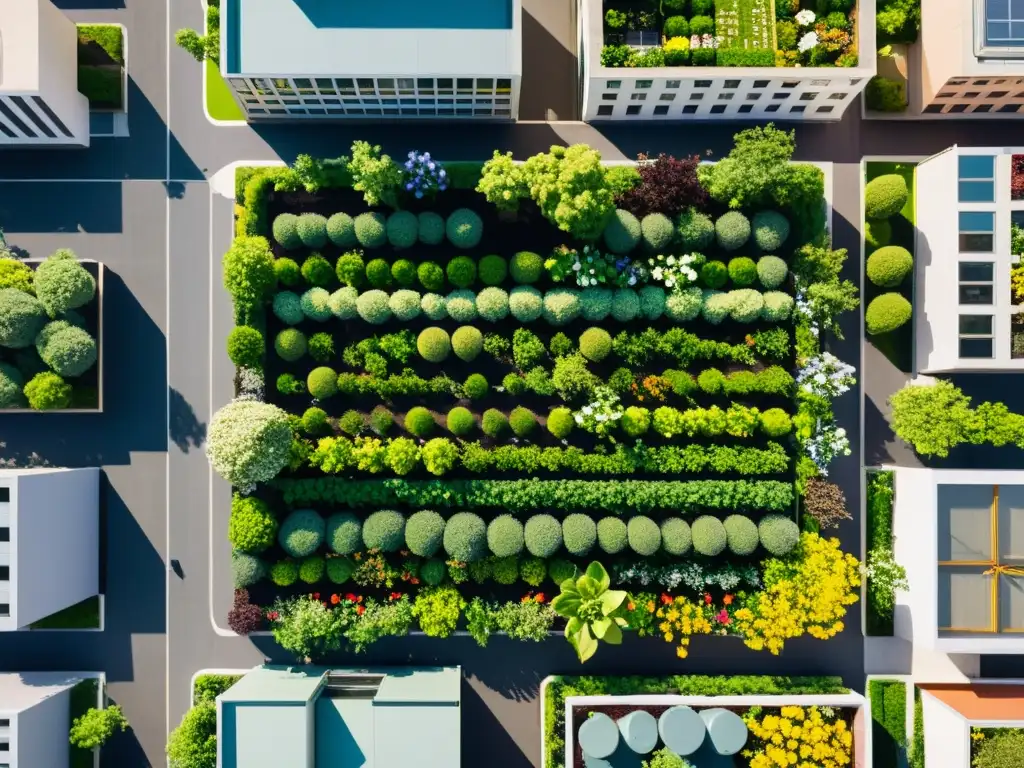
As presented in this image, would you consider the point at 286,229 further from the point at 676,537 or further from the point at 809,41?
the point at 809,41

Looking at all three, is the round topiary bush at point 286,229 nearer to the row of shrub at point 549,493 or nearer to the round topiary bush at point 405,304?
the round topiary bush at point 405,304

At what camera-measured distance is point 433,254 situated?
3400 centimetres

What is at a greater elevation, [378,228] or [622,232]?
[378,228]

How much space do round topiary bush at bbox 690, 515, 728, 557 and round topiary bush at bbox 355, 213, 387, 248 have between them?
19.4 metres

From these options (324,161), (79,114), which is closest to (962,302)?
(324,161)

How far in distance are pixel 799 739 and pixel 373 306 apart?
26836mm

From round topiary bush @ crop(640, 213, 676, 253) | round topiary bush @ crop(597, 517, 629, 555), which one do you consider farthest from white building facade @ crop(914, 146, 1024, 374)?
round topiary bush @ crop(597, 517, 629, 555)

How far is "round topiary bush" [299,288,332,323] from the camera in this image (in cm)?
3269

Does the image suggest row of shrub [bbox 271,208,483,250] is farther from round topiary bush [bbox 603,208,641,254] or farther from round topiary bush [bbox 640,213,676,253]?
round topiary bush [bbox 640,213,676,253]

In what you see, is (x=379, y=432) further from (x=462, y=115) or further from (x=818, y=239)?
(x=818, y=239)

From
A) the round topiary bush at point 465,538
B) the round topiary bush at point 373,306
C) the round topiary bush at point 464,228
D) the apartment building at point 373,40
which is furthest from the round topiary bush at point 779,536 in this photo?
the apartment building at point 373,40

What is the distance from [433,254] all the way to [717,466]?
648 inches

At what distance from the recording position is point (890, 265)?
32.9 m

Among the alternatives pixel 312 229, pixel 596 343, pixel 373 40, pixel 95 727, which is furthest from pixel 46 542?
pixel 373 40
